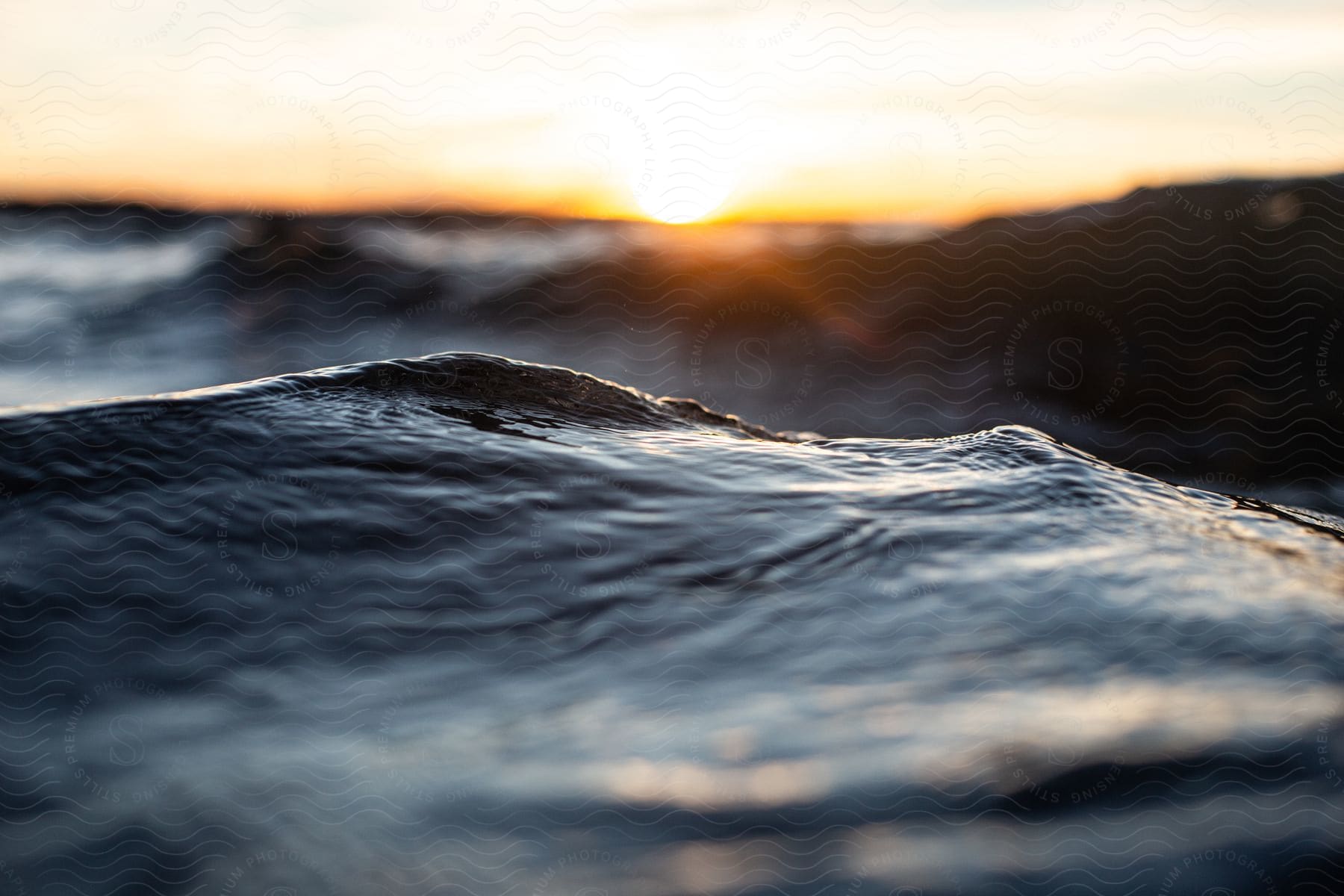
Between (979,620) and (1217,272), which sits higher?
(1217,272)

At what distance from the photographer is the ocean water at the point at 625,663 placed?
7.11 feet

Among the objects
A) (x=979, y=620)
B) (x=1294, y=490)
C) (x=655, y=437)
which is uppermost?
(x=655, y=437)

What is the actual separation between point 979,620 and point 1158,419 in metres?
5.82

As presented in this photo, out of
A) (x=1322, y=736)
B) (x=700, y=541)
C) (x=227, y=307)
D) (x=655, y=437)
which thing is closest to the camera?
(x=1322, y=736)

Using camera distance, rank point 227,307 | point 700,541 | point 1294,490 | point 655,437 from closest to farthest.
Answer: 1. point 700,541
2. point 655,437
3. point 1294,490
4. point 227,307

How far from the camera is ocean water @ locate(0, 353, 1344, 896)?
2.17 metres

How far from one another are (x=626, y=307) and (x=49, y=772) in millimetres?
8187

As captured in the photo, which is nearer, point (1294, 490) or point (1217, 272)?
point (1294, 490)

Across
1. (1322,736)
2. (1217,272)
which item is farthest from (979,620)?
(1217,272)

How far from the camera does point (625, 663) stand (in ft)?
9.02

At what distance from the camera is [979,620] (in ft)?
9.58

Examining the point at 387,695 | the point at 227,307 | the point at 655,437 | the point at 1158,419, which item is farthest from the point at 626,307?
the point at 387,695

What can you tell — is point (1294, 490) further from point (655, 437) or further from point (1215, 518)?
point (655, 437)

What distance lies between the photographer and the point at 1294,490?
692 cm
